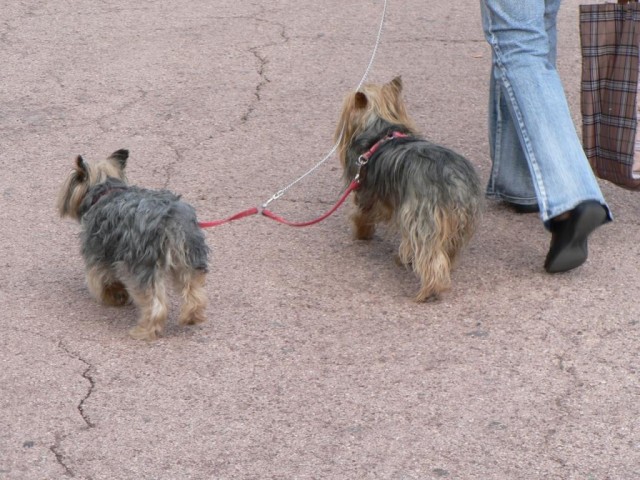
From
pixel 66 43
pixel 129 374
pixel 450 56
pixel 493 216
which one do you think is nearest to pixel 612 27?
pixel 493 216

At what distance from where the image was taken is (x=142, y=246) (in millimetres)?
4789

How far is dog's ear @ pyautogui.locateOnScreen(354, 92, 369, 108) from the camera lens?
5715mm

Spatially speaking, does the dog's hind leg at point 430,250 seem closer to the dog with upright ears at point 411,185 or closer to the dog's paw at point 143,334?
the dog with upright ears at point 411,185

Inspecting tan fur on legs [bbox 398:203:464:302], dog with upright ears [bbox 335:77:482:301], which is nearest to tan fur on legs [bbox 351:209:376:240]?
dog with upright ears [bbox 335:77:482:301]

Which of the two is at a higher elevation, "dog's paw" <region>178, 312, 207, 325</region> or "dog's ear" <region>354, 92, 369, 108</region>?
"dog's ear" <region>354, 92, 369, 108</region>

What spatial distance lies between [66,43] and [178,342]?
5082mm

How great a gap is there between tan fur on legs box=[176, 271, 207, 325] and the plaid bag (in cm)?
221

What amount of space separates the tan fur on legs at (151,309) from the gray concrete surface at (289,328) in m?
0.05

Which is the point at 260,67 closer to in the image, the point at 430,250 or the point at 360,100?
the point at 360,100

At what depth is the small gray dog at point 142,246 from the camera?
188 inches

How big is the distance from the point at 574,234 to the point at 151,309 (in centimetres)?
200

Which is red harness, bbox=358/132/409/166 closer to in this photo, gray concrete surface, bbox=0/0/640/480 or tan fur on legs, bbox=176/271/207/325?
gray concrete surface, bbox=0/0/640/480

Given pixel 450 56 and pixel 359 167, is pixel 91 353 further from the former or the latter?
pixel 450 56

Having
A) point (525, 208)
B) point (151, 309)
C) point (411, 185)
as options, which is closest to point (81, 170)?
point (151, 309)
